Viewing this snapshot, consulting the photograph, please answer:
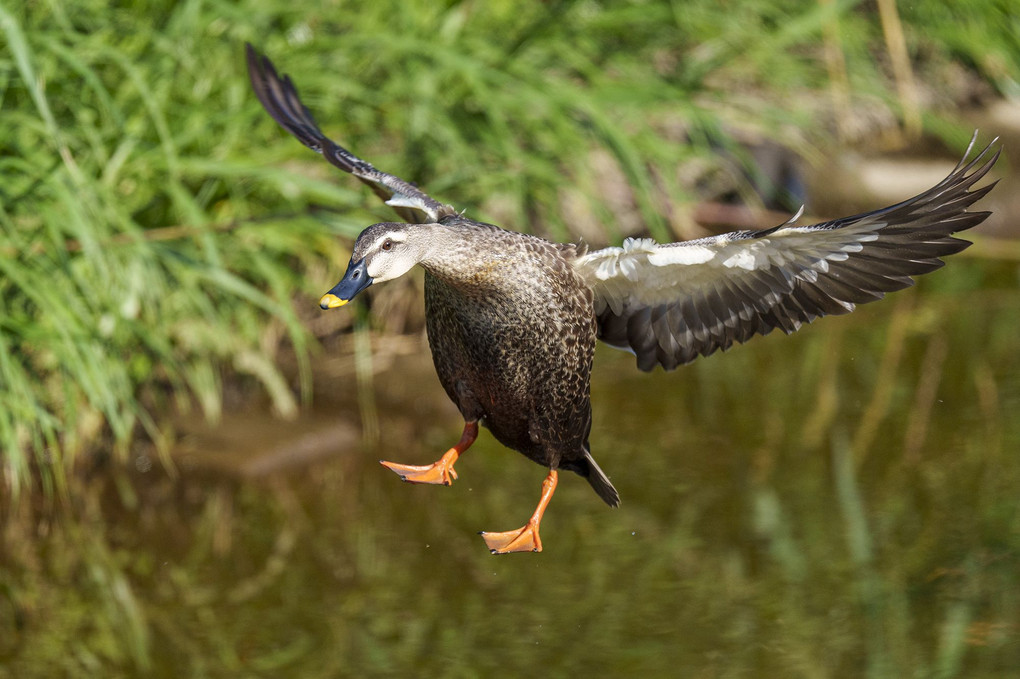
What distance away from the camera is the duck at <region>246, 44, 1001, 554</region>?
2.92m

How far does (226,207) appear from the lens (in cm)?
499

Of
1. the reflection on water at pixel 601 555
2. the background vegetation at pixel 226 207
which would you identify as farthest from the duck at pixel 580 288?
the background vegetation at pixel 226 207

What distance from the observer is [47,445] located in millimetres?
4938

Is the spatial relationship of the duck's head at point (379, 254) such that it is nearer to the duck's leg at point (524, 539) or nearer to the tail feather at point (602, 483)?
the duck's leg at point (524, 539)

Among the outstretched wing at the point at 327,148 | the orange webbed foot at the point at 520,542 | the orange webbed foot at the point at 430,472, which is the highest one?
the outstretched wing at the point at 327,148

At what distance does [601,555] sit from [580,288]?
1607 mm

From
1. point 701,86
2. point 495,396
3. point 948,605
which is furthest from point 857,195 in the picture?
point 495,396

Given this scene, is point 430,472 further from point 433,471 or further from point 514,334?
point 514,334

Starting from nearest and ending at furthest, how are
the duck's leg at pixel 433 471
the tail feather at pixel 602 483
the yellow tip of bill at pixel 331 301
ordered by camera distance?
the yellow tip of bill at pixel 331 301, the duck's leg at pixel 433 471, the tail feather at pixel 602 483

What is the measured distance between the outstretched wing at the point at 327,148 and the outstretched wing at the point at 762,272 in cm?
40

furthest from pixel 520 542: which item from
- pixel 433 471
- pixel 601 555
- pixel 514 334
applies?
pixel 601 555

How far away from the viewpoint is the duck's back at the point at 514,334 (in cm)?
295

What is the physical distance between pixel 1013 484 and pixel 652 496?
4.38 feet

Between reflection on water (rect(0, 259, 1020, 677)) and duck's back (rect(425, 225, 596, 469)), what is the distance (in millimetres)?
1091
